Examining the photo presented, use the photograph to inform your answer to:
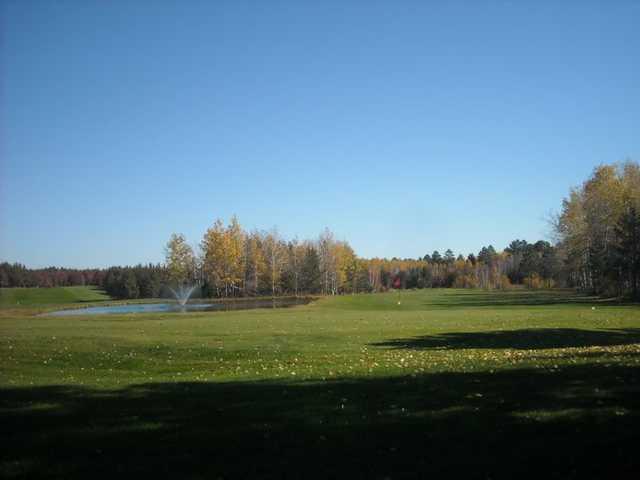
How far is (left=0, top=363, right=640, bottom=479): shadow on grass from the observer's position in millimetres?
6914

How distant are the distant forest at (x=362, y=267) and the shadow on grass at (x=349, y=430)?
192ft

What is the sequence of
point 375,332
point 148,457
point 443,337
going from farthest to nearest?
point 375,332 → point 443,337 → point 148,457

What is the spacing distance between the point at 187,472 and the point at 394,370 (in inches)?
348

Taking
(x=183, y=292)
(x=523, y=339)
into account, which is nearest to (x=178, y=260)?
(x=183, y=292)

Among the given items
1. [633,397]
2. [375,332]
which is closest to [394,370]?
[633,397]

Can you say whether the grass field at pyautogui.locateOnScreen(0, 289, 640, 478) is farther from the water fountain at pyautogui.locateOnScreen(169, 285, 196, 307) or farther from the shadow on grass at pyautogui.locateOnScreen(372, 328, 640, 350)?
the water fountain at pyautogui.locateOnScreen(169, 285, 196, 307)

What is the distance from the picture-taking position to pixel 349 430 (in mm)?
8445

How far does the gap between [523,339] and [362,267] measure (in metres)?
117

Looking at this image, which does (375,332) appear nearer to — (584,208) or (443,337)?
(443,337)

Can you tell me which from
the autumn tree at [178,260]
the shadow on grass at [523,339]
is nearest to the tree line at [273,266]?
the autumn tree at [178,260]

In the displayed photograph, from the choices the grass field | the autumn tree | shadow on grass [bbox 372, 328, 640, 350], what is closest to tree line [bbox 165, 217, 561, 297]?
the autumn tree

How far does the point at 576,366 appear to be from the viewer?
499 inches

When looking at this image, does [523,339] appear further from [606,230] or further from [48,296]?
[48,296]

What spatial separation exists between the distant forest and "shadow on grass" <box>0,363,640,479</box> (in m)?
58.5
